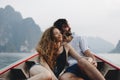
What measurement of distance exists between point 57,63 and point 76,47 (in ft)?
2.69

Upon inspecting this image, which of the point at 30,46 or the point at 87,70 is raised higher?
the point at 87,70

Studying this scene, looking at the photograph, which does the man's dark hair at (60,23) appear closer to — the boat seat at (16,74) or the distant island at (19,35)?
the boat seat at (16,74)

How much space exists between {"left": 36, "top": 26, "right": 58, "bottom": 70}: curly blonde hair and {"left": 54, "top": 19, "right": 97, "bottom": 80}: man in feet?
0.79

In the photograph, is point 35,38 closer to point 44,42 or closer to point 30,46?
point 30,46

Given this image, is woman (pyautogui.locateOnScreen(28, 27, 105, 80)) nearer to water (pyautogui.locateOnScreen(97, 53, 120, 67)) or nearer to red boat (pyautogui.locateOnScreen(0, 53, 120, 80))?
red boat (pyautogui.locateOnScreen(0, 53, 120, 80))

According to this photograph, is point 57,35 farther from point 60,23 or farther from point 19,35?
point 19,35

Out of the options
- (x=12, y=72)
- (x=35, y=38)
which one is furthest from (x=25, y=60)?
(x=35, y=38)

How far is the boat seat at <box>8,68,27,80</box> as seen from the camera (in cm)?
530

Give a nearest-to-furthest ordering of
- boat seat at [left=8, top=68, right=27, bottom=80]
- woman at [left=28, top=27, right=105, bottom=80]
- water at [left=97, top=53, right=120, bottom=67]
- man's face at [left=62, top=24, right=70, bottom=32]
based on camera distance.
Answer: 1. woman at [left=28, top=27, right=105, bottom=80]
2. man's face at [left=62, top=24, right=70, bottom=32]
3. boat seat at [left=8, top=68, right=27, bottom=80]
4. water at [left=97, top=53, right=120, bottom=67]

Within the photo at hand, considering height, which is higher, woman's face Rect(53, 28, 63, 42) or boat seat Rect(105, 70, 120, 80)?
woman's face Rect(53, 28, 63, 42)

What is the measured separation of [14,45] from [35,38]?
15869mm

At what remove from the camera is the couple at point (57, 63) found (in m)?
4.01

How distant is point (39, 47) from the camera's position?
13.8ft

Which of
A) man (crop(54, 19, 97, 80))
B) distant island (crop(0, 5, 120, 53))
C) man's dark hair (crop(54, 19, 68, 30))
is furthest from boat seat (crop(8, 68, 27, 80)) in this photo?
distant island (crop(0, 5, 120, 53))
